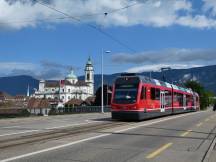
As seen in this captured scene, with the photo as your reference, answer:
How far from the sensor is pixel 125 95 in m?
30.5

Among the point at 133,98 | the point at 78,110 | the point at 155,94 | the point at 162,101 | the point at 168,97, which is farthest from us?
the point at 78,110

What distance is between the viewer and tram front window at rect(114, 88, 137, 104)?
30125mm

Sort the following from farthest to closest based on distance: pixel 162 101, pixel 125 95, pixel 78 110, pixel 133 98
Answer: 1. pixel 78 110
2. pixel 162 101
3. pixel 125 95
4. pixel 133 98

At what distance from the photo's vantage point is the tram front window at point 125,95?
98.8 ft

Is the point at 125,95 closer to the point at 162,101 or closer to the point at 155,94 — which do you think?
the point at 155,94

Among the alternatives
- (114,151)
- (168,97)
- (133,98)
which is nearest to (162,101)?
(168,97)

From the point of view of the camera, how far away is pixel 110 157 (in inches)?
478

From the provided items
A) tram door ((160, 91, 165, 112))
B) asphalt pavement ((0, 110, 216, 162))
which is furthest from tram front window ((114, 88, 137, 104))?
asphalt pavement ((0, 110, 216, 162))

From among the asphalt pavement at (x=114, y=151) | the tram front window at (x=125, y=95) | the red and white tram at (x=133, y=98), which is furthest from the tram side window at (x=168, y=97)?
the asphalt pavement at (x=114, y=151)

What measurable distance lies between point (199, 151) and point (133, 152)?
2.16 meters

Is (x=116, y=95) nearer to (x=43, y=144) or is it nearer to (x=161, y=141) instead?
(x=161, y=141)

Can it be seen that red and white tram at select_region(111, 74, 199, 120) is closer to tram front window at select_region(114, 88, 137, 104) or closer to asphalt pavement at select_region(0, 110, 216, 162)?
tram front window at select_region(114, 88, 137, 104)

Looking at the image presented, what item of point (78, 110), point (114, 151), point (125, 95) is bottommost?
point (114, 151)

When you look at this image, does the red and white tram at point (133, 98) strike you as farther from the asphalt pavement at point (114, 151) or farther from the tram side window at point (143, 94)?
the asphalt pavement at point (114, 151)
